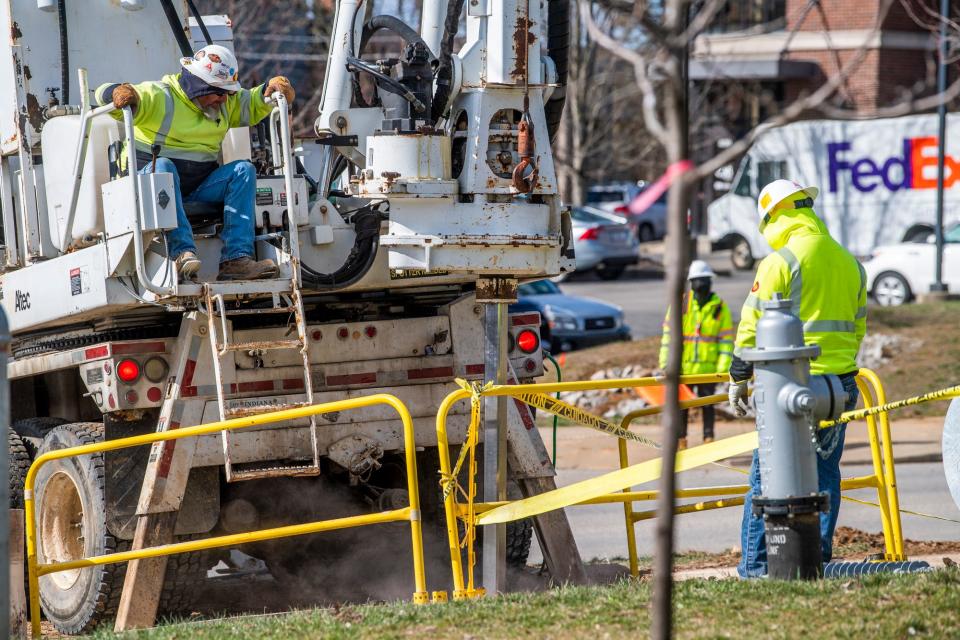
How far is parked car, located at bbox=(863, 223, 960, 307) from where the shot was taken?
78.7 feet

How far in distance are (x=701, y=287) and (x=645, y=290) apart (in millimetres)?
16603

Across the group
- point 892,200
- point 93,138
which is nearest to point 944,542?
point 93,138

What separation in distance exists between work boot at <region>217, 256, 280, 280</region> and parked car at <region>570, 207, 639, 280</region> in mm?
23725

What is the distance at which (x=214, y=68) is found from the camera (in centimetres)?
770

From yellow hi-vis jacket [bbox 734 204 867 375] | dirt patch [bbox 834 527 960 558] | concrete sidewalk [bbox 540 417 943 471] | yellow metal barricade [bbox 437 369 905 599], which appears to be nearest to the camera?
yellow metal barricade [bbox 437 369 905 599]

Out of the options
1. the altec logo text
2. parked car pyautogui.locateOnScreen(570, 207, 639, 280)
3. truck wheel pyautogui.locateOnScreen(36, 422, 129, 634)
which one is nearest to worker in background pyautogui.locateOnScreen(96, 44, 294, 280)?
truck wheel pyautogui.locateOnScreen(36, 422, 129, 634)

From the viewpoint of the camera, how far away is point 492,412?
733 centimetres

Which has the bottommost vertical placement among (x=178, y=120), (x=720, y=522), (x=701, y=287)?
(x=720, y=522)

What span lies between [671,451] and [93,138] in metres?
4.60

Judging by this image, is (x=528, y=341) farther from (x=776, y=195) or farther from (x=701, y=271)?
(x=701, y=271)

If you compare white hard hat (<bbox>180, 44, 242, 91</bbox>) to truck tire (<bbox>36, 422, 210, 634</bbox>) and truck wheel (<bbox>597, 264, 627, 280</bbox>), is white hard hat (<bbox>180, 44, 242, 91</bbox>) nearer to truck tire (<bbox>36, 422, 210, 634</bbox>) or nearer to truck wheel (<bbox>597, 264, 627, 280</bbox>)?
truck tire (<bbox>36, 422, 210, 634</bbox>)

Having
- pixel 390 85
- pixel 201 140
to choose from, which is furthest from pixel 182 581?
pixel 390 85

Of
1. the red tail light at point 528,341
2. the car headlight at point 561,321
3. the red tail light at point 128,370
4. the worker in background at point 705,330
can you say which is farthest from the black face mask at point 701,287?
the car headlight at point 561,321

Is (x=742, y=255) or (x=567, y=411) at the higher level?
(x=567, y=411)
